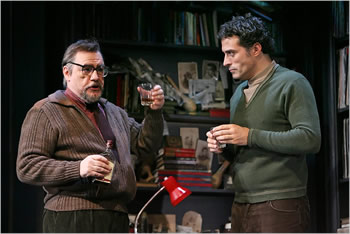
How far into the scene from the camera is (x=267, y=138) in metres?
2.31

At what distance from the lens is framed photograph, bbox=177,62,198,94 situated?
166 inches

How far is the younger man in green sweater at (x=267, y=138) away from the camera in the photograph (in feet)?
7.61

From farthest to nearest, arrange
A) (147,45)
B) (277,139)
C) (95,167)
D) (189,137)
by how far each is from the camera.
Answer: (189,137), (147,45), (95,167), (277,139)

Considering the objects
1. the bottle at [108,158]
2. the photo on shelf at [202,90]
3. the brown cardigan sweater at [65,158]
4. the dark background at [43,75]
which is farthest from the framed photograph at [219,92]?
the bottle at [108,158]

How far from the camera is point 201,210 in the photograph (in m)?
4.18

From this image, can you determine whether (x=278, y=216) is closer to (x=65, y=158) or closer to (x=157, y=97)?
(x=157, y=97)

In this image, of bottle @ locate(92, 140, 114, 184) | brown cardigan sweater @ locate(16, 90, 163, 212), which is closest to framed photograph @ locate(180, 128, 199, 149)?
brown cardigan sweater @ locate(16, 90, 163, 212)

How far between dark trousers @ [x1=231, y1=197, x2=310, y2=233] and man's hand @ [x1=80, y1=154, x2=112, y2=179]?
603mm

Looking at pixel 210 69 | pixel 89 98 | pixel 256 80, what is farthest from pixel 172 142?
pixel 256 80

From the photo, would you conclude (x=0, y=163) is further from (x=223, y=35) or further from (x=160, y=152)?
(x=223, y=35)

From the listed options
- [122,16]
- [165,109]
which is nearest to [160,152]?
[165,109]

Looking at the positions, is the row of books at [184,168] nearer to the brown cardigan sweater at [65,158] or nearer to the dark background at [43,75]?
the dark background at [43,75]

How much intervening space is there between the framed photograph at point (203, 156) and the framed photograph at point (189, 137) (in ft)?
0.12

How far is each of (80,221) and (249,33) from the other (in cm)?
107
